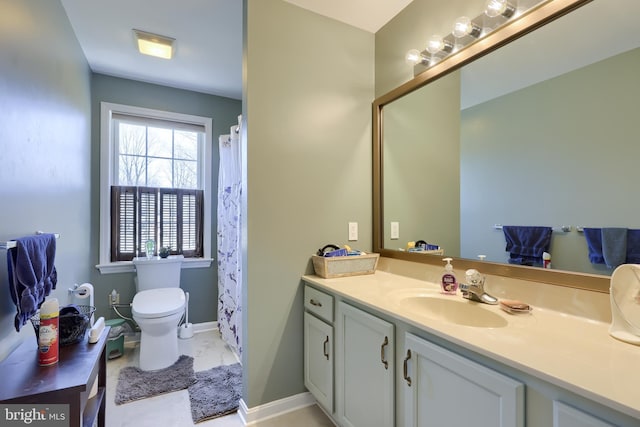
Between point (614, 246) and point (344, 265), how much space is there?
122 centimetres

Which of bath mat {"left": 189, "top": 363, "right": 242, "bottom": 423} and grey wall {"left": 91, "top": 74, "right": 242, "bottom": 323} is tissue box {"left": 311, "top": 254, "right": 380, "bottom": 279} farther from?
grey wall {"left": 91, "top": 74, "right": 242, "bottom": 323}

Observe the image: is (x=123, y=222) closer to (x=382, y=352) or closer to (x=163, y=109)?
(x=163, y=109)

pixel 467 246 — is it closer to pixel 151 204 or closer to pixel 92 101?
pixel 151 204

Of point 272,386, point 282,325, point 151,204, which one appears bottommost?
point 272,386

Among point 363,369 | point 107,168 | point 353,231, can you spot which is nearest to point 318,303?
point 363,369

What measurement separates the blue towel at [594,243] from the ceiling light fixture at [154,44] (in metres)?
2.88

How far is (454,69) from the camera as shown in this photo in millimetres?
1570

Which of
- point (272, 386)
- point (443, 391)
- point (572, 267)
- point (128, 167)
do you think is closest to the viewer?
point (443, 391)

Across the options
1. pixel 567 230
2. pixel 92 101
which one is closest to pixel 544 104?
pixel 567 230

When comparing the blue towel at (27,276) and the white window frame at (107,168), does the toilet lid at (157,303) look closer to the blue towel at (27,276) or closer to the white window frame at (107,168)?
the white window frame at (107,168)

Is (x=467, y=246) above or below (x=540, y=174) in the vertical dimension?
below

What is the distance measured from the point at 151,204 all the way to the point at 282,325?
209 centimetres

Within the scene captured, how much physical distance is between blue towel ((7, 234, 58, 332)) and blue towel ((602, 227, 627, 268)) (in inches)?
85.9

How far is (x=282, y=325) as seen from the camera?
183cm
